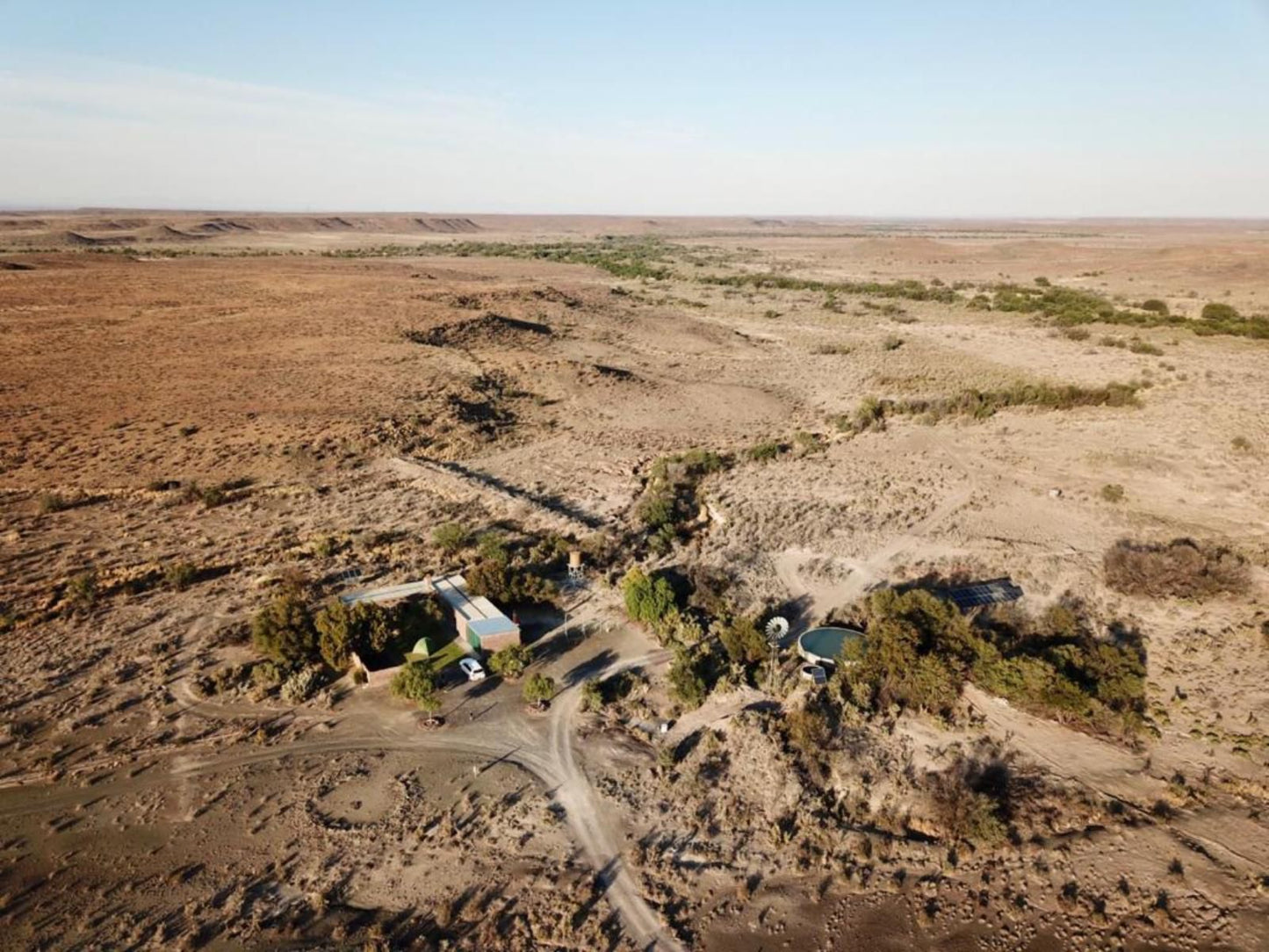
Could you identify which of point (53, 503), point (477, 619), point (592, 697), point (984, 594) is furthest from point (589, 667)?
point (53, 503)

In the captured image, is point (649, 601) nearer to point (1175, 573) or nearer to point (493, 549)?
point (493, 549)

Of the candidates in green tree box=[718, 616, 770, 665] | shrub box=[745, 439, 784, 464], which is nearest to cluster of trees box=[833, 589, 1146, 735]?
green tree box=[718, 616, 770, 665]

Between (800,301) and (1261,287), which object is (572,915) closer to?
(800,301)

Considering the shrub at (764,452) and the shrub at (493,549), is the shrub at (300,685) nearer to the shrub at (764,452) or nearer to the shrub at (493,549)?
the shrub at (493,549)

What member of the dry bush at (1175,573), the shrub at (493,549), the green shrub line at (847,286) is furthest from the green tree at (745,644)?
the green shrub line at (847,286)

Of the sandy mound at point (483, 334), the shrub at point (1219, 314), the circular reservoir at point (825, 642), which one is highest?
the shrub at point (1219, 314)

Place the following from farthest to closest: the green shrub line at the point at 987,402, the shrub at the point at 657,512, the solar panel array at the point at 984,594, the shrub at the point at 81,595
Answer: the green shrub line at the point at 987,402
the shrub at the point at 657,512
the solar panel array at the point at 984,594
the shrub at the point at 81,595

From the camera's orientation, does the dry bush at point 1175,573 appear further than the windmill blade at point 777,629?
Yes
